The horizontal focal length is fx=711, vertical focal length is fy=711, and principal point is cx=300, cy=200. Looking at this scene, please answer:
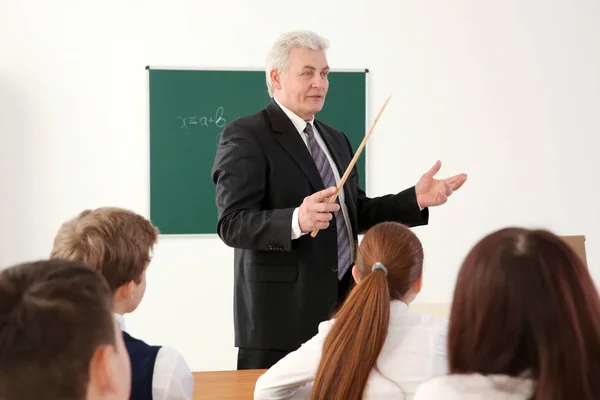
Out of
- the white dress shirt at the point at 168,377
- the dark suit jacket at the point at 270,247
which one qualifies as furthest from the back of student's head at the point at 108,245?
the dark suit jacket at the point at 270,247

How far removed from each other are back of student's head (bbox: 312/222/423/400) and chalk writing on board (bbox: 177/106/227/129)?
2895 millimetres

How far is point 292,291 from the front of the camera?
2391mm

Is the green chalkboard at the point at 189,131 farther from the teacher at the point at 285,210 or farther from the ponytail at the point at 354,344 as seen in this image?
the ponytail at the point at 354,344

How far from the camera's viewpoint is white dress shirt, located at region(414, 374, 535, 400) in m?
1.09

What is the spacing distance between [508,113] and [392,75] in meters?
0.85

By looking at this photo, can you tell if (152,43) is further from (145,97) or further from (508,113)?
(508,113)

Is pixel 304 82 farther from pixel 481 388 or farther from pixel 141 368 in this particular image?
pixel 481 388

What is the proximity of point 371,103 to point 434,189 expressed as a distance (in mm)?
2233

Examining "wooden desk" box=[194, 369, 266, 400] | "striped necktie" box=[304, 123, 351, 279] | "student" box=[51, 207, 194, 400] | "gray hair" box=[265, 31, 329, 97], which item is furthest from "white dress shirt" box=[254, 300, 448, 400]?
"gray hair" box=[265, 31, 329, 97]

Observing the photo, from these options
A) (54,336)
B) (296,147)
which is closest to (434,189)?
(296,147)

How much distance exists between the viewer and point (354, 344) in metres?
1.67

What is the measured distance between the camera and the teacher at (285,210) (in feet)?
7.79

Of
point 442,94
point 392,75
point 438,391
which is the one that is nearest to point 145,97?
point 392,75

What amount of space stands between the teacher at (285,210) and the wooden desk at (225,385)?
31 cm
